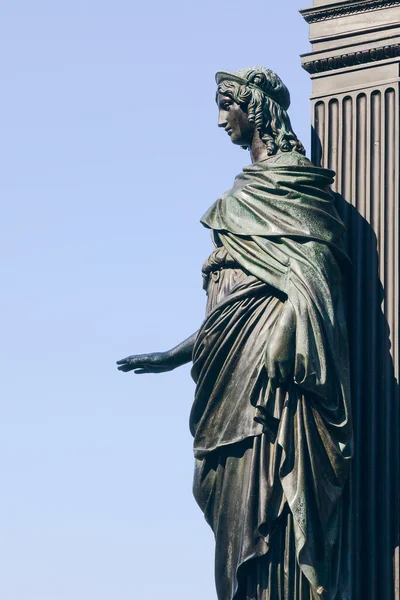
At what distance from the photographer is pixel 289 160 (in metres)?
14.4

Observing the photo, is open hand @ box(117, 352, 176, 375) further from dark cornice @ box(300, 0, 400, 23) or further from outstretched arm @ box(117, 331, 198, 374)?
dark cornice @ box(300, 0, 400, 23)

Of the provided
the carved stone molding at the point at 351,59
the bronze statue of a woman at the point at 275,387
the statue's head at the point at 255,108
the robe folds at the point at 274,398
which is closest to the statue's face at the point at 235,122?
the statue's head at the point at 255,108

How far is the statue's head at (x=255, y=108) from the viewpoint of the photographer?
581 inches

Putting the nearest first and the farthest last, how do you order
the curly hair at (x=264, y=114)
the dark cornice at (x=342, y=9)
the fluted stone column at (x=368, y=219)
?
the fluted stone column at (x=368, y=219)
the curly hair at (x=264, y=114)
the dark cornice at (x=342, y=9)

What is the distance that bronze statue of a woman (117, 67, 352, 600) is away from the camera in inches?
527

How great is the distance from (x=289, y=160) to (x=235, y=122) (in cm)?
71

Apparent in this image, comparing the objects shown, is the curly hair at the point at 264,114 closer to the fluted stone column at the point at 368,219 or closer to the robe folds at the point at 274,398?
the fluted stone column at the point at 368,219

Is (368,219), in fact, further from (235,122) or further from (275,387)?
(275,387)

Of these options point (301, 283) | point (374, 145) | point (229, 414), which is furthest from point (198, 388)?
point (374, 145)

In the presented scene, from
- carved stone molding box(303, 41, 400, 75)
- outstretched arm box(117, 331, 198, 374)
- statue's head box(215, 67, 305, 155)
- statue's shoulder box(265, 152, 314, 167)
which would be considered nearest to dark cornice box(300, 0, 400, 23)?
carved stone molding box(303, 41, 400, 75)

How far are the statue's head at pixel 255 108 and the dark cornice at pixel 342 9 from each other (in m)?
0.65

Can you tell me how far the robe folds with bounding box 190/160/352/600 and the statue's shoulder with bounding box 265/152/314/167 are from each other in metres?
0.06

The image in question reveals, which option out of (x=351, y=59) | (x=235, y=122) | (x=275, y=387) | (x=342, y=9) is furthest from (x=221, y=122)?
(x=275, y=387)

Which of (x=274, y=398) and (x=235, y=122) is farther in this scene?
(x=235, y=122)
